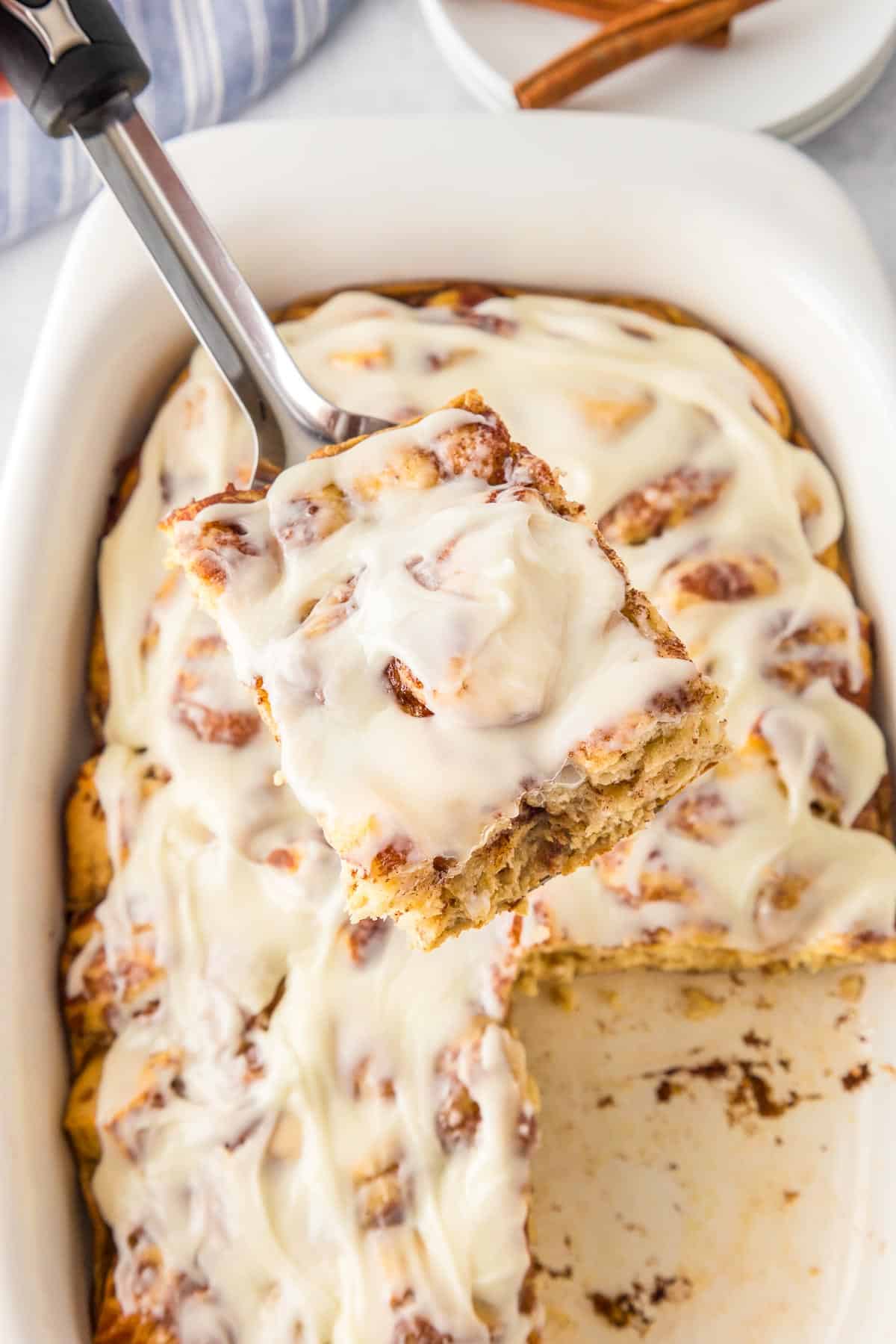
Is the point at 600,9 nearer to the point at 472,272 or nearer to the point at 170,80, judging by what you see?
the point at 472,272

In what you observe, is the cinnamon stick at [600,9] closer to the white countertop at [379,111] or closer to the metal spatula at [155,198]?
the white countertop at [379,111]

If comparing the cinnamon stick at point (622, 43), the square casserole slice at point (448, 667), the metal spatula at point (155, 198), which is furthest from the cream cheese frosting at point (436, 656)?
the cinnamon stick at point (622, 43)

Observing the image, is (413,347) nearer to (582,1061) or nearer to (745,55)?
(745,55)

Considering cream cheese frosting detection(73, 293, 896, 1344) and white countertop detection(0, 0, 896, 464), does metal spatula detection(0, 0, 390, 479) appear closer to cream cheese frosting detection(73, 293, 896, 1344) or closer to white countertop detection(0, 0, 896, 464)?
cream cheese frosting detection(73, 293, 896, 1344)

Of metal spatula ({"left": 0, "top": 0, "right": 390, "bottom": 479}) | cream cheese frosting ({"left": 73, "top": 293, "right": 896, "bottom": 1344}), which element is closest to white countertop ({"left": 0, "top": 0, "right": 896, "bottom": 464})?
cream cheese frosting ({"left": 73, "top": 293, "right": 896, "bottom": 1344})

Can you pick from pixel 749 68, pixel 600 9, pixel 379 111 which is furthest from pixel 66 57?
pixel 749 68
